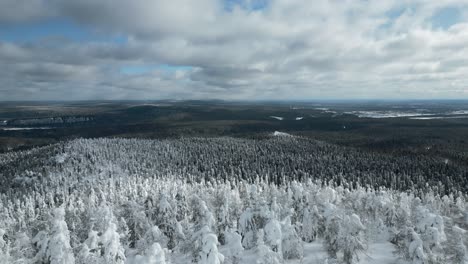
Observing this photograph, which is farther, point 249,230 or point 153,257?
point 249,230

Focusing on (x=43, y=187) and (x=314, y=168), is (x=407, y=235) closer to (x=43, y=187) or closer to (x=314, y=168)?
(x=314, y=168)

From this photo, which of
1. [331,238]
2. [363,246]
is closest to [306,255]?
[331,238]

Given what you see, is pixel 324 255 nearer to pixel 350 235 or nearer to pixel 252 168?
pixel 350 235

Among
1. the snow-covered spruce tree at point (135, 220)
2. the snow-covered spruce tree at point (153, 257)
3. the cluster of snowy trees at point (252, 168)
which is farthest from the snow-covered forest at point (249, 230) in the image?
the cluster of snowy trees at point (252, 168)

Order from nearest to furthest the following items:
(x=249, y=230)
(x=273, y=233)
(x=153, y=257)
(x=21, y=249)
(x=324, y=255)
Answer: (x=153, y=257)
(x=273, y=233)
(x=21, y=249)
(x=324, y=255)
(x=249, y=230)

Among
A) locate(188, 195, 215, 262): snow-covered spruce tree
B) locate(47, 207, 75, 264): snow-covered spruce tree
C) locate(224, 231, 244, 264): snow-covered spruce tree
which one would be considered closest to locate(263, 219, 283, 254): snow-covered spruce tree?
locate(224, 231, 244, 264): snow-covered spruce tree

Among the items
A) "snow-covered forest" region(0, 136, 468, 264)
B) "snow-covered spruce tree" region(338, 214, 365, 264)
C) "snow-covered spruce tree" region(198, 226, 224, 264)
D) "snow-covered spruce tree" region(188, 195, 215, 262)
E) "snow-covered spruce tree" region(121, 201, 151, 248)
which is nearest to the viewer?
"snow-covered spruce tree" region(198, 226, 224, 264)

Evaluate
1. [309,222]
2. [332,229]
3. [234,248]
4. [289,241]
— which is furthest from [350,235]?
[234,248]

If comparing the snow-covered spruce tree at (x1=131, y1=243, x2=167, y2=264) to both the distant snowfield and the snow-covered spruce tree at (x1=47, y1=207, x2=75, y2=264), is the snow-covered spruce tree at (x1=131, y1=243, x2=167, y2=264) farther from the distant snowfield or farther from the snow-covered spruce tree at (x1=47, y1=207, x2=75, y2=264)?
the distant snowfield
